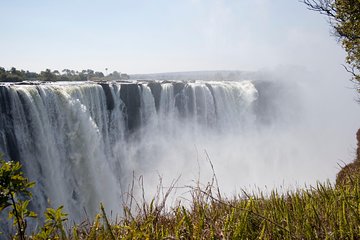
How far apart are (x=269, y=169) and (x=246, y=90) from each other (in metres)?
8.69

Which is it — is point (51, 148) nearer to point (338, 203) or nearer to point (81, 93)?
point (81, 93)

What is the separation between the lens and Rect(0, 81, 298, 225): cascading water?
15.6 metres

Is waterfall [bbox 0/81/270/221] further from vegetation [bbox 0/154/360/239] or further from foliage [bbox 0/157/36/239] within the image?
foliage [bbox 0/157/36/239]

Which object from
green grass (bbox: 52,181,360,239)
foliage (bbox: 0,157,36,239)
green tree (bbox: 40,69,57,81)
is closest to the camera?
foliage (bbox: 0,157,36,239)

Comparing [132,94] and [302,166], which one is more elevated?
[132,94]

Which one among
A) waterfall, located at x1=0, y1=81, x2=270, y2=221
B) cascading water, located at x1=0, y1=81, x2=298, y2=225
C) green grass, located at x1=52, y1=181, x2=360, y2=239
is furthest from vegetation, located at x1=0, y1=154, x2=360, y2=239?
waterfall, located at x1=0, y1=81, x2=270, y2=221

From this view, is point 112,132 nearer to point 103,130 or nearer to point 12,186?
point 103,130

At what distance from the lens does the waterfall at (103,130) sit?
15516 mm

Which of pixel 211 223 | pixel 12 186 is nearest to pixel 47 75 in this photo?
pixel 12 186

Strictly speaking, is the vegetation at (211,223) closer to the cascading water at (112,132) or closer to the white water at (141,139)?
the white water at (141,139)

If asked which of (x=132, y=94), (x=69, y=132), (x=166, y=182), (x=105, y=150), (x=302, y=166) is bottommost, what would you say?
(x=302, y=166)

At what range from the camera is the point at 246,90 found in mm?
37031

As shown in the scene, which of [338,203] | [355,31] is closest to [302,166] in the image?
[355,31]

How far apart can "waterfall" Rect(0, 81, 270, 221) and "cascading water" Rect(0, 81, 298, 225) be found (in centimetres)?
5
